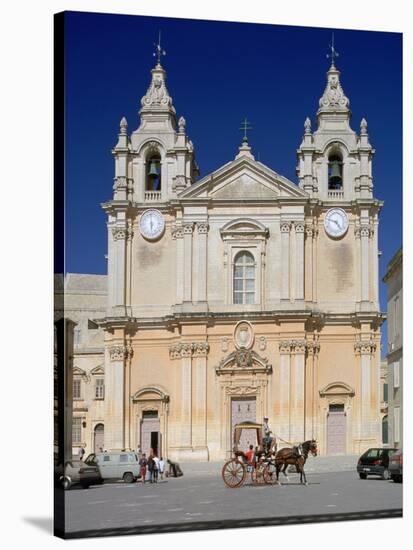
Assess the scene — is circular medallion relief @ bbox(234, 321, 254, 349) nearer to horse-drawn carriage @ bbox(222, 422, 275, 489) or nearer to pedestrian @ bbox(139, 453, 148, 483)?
horse-drawn carriage @ bbox(222, 422, 275, 489)

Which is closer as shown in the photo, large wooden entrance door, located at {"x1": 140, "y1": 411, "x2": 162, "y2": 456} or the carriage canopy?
large wooden entrance door, located at {"x1": 140, "y1": 411, "x2": 162, "y2": 456}

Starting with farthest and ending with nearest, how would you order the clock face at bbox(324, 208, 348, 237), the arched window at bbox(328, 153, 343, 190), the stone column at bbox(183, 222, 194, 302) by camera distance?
the arched window at bbox(328, 153, 343, 190) < the clock face at bbox(324, 208, 348, 237) < the stone column at bbox(183, 222, 194, 302)

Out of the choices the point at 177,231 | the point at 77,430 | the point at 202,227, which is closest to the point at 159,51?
the point at 177,231

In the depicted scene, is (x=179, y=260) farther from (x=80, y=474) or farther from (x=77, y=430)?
(x=80, y=474)

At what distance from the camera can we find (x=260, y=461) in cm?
1828

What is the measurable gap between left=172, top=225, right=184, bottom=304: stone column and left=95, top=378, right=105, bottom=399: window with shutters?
5.71ft

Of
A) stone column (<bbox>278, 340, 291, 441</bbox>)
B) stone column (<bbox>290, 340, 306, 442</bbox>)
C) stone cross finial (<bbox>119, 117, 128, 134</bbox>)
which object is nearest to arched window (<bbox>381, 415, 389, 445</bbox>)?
stone column (<bbox>290, 340, 306, 442</bbox>)

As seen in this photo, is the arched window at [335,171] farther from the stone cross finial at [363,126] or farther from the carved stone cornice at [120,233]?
the carved stone cornice at [120,233]

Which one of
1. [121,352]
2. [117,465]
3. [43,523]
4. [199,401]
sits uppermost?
[121,352]

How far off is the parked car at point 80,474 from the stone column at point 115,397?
2.59 ft

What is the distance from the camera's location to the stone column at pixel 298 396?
1888 centimetres

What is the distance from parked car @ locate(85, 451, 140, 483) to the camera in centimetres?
1725

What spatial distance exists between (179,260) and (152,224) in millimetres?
707

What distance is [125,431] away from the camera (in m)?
18.2
